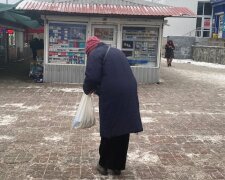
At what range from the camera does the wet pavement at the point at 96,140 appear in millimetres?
4910

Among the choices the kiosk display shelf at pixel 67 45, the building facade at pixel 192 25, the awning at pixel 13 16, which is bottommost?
the kiosk display shelf at pixel 67 45

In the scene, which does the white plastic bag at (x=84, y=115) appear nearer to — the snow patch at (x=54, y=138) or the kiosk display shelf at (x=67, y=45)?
the snow patch at (x=54, y=138)

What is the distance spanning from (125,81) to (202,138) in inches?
113

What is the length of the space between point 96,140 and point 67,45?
294 inches

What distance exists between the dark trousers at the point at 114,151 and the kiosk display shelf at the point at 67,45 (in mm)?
8720

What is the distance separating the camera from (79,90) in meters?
11.7

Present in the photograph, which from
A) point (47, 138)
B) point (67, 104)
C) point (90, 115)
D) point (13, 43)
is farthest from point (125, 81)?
point (13, 43)

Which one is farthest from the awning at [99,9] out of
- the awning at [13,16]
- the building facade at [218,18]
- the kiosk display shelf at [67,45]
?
the building facade at [218,18]

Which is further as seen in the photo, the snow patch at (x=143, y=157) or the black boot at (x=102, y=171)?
the snow patch at (x=143, y=157)

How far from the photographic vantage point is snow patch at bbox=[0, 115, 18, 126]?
7.25 metres

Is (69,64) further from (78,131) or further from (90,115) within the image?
(90,115)

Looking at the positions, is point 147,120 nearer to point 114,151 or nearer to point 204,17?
point 114,151

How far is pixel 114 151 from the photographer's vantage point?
15.2 feet

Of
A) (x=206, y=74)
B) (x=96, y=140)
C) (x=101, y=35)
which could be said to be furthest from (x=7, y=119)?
(x=206, y=74)
